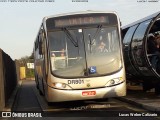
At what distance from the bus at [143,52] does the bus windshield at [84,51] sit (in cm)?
196

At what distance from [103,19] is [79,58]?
1.58 meters

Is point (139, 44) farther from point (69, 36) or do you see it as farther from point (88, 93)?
point (88, 93)

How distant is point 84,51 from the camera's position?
15.9 metres

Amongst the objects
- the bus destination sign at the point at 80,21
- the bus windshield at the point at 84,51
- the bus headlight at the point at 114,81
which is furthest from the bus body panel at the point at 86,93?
the bus destination sign at the point at 80,21

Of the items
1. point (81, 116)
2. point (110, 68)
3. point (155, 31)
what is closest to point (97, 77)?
point (110, 68)

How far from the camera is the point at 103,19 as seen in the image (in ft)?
53.3

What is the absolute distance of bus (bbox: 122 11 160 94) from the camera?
1763 cm

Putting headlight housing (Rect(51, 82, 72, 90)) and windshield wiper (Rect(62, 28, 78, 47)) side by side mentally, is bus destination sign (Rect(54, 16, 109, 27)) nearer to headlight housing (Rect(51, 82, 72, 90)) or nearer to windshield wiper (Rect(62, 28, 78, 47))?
windshield wiper (Rect(62, 28, 78, 47))

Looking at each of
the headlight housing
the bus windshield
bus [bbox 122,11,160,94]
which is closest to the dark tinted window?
bus [bbox 122,11,160,94]

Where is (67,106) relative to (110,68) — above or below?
below

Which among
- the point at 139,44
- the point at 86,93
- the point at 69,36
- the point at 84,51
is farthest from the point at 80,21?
the point at 139,44

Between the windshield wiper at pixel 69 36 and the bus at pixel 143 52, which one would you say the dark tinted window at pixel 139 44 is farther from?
the windshield wiper at pixel 69 36

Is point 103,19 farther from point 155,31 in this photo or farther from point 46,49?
point 155,31

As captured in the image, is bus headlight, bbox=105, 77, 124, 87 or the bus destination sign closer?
bus headlight, bbox=105, 77, 124, 87
